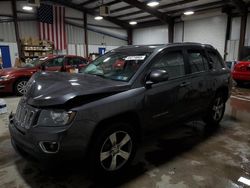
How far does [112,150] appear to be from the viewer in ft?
6.92

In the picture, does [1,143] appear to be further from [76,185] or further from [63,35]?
[63,35]

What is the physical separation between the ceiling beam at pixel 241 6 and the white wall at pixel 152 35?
5.77 m

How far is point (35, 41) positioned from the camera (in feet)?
40.4

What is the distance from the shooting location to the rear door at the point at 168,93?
237 cm

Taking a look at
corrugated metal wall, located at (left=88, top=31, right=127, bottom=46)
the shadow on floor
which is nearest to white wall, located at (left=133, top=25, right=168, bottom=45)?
corrugated metal wall, located at (left=88, top=31, right=127, bottom=46)

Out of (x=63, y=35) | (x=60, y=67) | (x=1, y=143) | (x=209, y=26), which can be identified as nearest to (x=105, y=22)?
(x=63, y=35)

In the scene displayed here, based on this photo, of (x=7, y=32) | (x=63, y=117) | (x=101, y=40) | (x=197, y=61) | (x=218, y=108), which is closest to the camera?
(x=63, y=117)

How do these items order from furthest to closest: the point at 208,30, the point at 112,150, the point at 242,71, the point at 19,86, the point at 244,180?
Answer: the point at 208,30, the point at 242,71, the point at 19,86, the point at 244,180, the point at 112,150

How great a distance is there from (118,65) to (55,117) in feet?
3.87

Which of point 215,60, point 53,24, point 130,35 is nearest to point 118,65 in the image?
point 215,60

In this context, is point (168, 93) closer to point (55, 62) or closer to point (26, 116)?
point (26, 116)

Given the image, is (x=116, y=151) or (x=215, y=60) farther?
(x=215, y=60)

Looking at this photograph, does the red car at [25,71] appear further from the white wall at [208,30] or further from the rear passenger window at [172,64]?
the white wall at [208,30]

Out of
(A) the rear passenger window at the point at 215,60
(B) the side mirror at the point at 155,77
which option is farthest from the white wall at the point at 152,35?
(B) the side mirror at the point at 155,77
